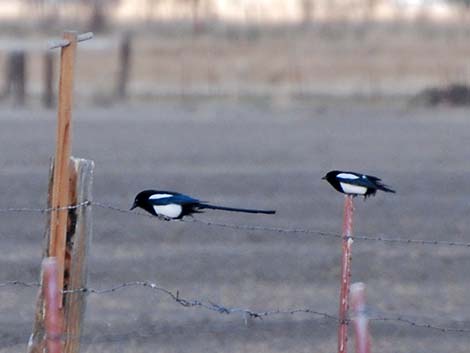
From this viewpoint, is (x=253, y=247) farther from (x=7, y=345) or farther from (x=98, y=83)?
(x=98, y=83)

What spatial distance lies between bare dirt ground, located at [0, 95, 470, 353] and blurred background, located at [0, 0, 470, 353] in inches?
1.2

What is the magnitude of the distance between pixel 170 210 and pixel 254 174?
11815 millimetres

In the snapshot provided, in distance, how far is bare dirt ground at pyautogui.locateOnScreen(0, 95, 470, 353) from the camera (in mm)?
10305

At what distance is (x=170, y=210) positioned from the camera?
7262 millimetres

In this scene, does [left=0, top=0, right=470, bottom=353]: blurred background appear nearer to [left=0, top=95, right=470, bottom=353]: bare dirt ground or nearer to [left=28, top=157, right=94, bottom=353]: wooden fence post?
[left=0, top=95, right=470, bottom=353]: bare dirt ground

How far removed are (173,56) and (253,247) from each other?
89.8 feet

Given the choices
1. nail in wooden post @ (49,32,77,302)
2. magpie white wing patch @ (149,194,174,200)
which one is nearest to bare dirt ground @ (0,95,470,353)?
magpie white wing patch @ (149,194,174,200)

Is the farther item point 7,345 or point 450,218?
point 450,218

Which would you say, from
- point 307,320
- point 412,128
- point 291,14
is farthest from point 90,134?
point 291,14

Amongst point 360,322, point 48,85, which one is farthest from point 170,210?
point 48,85

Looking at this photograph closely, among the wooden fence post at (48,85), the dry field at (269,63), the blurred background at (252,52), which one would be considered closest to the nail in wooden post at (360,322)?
the wooden fence post at (48,85)

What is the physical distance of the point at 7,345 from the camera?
9.68 meters

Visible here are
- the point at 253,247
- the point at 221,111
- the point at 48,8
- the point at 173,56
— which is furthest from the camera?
the point at 48,8

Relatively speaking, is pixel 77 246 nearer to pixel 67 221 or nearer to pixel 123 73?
pixel 67 221
